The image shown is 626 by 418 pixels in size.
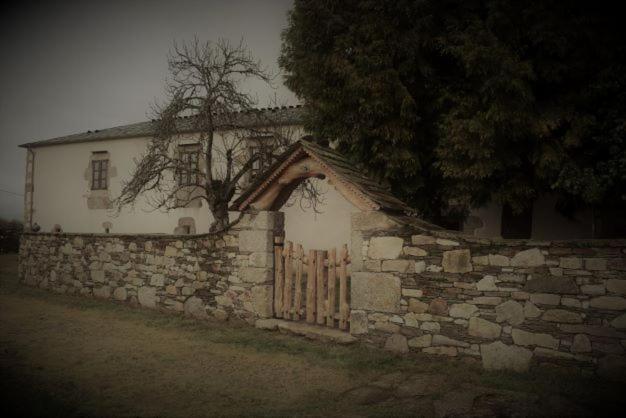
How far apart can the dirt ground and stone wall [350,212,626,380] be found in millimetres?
218

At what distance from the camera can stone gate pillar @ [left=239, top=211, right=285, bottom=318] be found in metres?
6.23

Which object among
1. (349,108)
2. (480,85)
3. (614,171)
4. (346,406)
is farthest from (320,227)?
(346,406)

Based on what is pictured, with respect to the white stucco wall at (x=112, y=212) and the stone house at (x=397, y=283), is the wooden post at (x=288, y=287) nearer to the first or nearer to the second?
the stone house at (x=397, y=283)

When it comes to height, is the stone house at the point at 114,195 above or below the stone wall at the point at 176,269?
above

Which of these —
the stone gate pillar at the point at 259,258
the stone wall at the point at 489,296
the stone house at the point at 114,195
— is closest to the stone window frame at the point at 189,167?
the stone house at the point at 114,195

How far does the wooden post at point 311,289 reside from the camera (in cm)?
591

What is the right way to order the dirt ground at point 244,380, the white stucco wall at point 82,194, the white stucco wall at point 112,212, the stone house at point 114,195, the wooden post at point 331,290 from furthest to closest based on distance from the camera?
1. the white stucco wall at point 82,194
2. the white stucco wall at point 112,212
3. the stone house at point 114,195
4. the wooden post at point 331,290
5. the dirt ground at point 244,380

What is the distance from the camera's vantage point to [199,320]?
6.92m

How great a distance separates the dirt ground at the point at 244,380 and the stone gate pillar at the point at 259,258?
45 centimetres

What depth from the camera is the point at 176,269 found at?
7.36m

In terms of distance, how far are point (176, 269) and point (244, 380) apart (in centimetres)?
356

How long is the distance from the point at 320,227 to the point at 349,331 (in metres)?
7.90

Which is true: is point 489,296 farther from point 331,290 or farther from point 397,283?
point 331,290

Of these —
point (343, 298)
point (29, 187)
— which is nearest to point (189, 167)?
point (343, 298)
